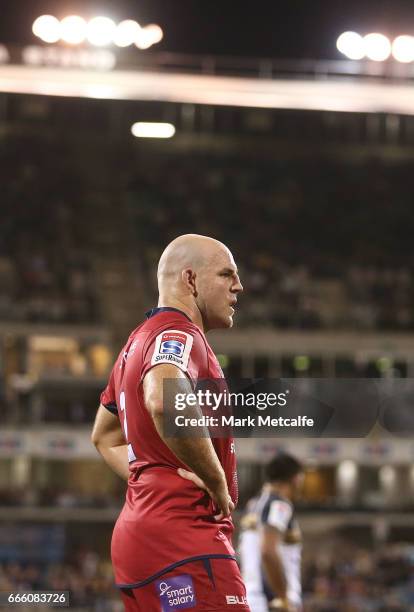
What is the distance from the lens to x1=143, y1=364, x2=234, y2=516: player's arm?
2984 mm

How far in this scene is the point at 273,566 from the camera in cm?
657

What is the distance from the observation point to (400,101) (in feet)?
54.3

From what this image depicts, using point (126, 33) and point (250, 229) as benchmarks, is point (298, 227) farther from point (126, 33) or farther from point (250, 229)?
point (126, 33)

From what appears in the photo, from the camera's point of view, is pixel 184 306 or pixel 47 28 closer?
pixel 184 306

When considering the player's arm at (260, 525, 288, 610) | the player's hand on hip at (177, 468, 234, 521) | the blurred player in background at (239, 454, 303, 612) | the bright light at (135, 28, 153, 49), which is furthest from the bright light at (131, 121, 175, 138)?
Result: the player's hand on hip at (177, 468, 234, 521)

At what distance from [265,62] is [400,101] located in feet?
7.43

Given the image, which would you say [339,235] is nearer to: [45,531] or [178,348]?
A: [45,531]

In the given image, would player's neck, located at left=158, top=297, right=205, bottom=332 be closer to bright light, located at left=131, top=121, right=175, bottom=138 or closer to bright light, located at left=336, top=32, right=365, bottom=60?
bright light, located at left=336, top=32, right=365, bottom=60

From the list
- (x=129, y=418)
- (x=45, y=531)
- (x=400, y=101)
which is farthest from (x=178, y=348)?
(x=45, y=531)

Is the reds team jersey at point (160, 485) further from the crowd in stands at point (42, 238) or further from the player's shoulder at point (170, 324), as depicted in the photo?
the crowd in stands at point (42, 238)

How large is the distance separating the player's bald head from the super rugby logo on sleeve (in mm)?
232

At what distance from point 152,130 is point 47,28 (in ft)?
55.1

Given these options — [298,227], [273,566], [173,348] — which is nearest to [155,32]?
[273,566]

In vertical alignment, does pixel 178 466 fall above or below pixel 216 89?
below
